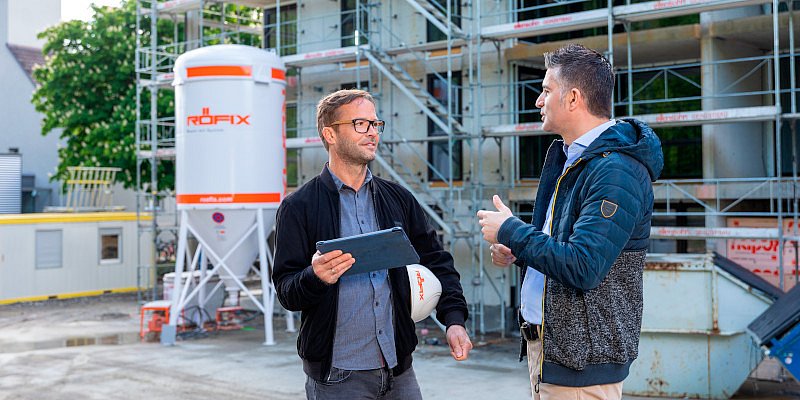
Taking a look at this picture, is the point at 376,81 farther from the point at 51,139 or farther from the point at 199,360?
the point at 51,139

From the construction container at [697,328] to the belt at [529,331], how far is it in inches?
267

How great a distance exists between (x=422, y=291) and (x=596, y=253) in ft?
4.32

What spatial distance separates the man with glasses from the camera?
4.21 metres

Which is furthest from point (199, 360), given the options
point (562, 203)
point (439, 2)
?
point (562, 203)

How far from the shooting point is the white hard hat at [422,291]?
174 inches

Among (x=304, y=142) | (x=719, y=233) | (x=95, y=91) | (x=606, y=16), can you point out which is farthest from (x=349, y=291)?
(x=95, y=91)

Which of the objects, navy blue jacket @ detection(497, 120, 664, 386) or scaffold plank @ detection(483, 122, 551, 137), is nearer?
navy blue jacket @ detection(497, 120, 664, 386)

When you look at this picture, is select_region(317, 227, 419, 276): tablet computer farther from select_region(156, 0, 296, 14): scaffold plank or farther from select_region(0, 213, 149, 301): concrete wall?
select_region(0, 213, 149, 301): concrete wall

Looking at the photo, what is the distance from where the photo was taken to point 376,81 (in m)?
19.3

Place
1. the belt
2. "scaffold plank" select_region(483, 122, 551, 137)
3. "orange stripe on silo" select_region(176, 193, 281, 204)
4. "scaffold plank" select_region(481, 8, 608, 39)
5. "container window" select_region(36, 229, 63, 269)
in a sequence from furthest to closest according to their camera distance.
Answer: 1. "container window" select_region(36, 229, 63, 269)
2. "orange stripe on silo" select_region(176, 193, 281, 204)
3. "scaffold plank" select_region(483, 122, 551, 137)
4. "scaffold plank" select_region(481, 8, 608, 39)
5. the belt

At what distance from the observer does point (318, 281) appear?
3.93 m

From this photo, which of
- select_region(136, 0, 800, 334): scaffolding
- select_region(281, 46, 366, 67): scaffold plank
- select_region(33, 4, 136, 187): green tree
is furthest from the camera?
select_region(33, 4, 136, 187): green tree

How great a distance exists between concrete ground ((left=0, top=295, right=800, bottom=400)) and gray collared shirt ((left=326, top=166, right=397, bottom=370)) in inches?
269

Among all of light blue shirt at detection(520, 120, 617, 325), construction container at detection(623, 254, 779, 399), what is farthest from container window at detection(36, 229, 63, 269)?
light blue shirt at detection(520, 120, 617, 325)
